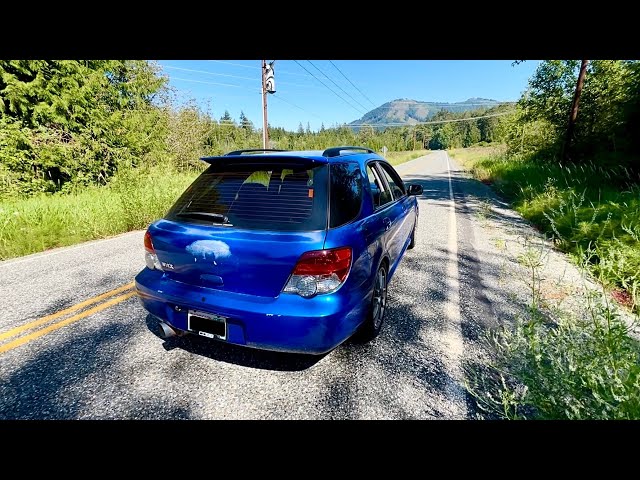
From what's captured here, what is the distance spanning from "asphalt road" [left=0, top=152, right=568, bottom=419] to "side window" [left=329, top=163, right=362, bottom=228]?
3.94 feet

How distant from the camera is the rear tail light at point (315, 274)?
6.03 feet

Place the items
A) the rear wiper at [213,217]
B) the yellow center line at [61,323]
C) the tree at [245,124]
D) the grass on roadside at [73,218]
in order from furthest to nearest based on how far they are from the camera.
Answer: the tree at [245,124]
the grass on roadside at [73,218]
the yellow center line at [61,323]
the rear wiper at [213,217]

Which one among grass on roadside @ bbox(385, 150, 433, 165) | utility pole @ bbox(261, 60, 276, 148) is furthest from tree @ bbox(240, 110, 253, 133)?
utility pole @ bbox(261, 60, 276, 148)

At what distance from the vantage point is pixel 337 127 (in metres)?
109

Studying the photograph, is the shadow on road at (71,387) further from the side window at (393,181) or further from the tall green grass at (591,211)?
the tall green grass at (591,211)

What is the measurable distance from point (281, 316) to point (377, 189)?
71.6 inches

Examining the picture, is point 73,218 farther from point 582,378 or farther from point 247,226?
point 582,378

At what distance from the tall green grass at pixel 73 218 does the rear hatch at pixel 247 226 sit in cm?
491

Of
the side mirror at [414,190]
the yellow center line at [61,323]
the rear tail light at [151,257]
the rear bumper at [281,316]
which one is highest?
the side mirror at [414,190]

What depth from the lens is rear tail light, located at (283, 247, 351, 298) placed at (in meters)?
1.84

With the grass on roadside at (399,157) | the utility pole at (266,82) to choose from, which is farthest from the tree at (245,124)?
the utility pole at (266,82)

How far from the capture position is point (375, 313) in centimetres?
263
